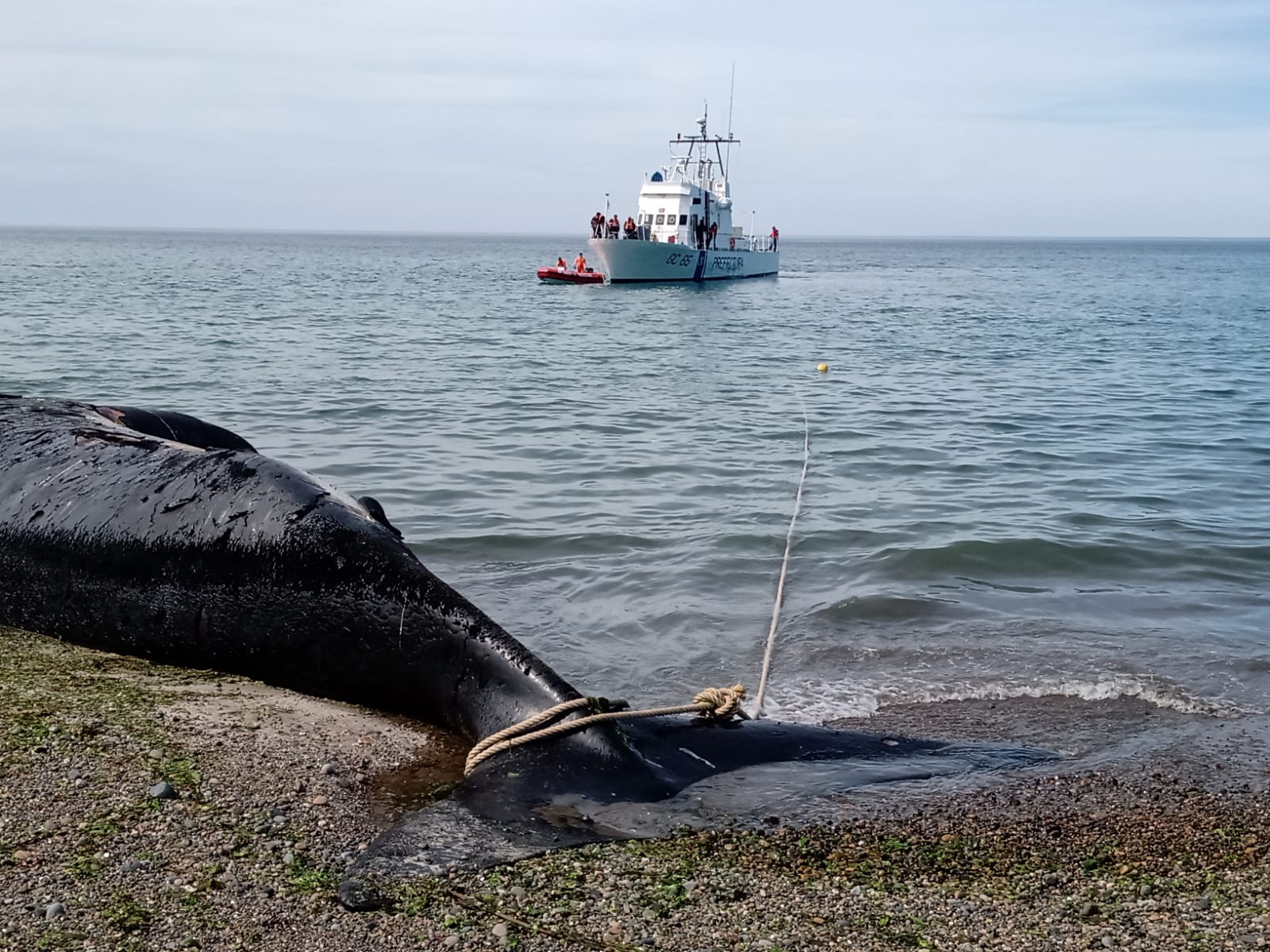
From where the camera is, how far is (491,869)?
3283 mm

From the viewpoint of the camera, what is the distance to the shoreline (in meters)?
3.00

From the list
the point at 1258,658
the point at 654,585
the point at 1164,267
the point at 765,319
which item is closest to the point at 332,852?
the point at 654,585

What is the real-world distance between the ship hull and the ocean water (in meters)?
20.3

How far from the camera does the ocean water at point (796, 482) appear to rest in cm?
695

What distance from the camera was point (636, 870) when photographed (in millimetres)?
3340

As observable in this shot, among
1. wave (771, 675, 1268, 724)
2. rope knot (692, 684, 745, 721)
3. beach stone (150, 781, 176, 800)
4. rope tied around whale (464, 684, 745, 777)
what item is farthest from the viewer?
wave (771, 675, 1268, 724)

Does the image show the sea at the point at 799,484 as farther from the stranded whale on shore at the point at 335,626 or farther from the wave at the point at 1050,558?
the stranded whale on shore at the point at 335,626

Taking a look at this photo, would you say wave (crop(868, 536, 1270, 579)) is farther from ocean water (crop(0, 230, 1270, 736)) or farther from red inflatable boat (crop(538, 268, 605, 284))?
red inflatable boat (crop(538, 268, 605, 284))

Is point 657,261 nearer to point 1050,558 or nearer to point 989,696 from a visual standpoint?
point 1050,558

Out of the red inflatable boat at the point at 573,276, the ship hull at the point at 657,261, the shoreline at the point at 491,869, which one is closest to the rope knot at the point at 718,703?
the shoreline at the point at 491,869

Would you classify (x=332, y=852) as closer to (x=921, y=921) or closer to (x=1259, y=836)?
(x=921, y=921)

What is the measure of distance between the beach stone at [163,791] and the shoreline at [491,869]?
2cm

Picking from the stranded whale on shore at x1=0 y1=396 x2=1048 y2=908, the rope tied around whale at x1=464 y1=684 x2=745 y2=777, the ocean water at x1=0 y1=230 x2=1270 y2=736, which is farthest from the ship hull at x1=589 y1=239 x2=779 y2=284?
the rope tied around whale at x1=464 y1=684 x2=745 y2=777

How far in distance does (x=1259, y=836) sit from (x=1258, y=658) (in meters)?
3.04
